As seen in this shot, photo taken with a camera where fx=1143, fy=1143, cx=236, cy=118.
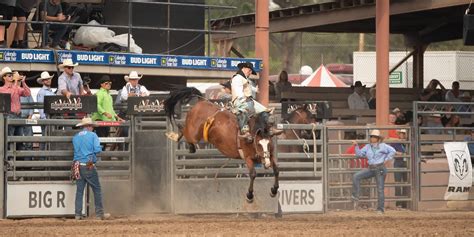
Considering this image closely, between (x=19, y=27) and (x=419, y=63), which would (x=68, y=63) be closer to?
(x=19, y=27)

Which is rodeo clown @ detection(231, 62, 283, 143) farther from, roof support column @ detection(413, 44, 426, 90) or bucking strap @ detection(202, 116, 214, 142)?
roof support column @ detection(413, 44, 426, 90)

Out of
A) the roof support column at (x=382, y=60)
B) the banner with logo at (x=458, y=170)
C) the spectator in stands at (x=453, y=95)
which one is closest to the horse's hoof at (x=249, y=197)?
the banner with logo at (x=458, y=170)

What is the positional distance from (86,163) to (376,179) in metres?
5.96

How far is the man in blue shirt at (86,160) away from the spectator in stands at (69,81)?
1303 mm

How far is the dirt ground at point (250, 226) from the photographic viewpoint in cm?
1691

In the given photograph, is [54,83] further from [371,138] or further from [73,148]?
[371,138]

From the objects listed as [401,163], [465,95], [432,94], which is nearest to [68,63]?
[401,163]

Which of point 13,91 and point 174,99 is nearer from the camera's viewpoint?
point 13,91

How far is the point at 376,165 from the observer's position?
867 inches

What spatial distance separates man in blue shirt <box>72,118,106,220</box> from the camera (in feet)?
63.3

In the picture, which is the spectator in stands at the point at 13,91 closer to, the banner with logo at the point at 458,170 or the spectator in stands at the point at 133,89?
the spectator in stands at the point at 133,89

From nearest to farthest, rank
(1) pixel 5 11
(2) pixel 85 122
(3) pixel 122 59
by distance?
1. (2) pixel 85 122
2. (1) pixel 5 11
3. (3) pixel 122 59

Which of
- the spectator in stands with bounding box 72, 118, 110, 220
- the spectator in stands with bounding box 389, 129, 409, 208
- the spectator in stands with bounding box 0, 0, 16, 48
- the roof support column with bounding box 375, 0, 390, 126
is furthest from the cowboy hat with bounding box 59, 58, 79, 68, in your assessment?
the roof support column with bounding box 375, 0, 390, 126

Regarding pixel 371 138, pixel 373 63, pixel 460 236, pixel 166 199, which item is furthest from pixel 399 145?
pixel 373 63
